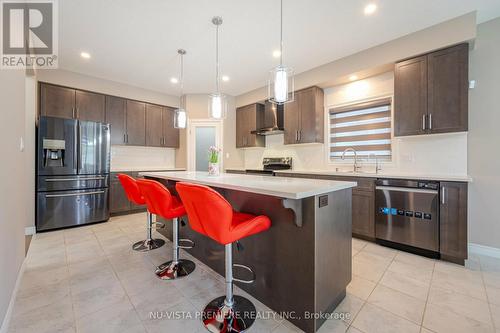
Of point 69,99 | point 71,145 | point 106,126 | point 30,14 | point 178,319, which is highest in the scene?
point 30,14

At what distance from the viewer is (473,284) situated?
1.98m

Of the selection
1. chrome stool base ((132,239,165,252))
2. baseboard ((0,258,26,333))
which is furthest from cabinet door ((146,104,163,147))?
baseboard ((0,258,26,333))

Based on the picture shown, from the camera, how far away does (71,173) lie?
359 centimetres

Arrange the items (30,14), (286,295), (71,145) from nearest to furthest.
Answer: (286,295) → (30,14) → (71,145)

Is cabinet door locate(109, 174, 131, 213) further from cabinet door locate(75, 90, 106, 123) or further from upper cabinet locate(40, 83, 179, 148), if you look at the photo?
cabinet door locate(75, 90, 106, 123)

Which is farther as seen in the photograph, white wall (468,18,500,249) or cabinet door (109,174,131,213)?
cabinet door (109,174,131,213)

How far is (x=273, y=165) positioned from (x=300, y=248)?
3435mm

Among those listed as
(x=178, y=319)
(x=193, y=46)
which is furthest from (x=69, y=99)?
(x=178, y=319)

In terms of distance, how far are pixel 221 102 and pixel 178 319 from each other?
2.31 m

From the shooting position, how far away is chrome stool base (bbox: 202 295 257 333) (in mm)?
1461

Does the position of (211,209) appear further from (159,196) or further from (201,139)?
(201,139)

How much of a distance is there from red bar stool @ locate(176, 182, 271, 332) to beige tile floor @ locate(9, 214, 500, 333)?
4.2 inches

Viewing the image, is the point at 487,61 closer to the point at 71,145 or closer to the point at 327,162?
the point at 327,162

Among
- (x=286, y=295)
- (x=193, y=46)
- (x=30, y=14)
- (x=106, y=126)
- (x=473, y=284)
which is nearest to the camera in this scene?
(x=286, y=295)
